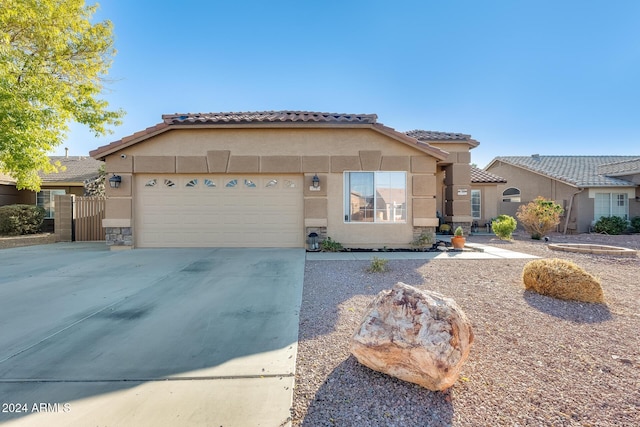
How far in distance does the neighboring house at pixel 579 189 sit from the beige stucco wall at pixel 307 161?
42.4 ft

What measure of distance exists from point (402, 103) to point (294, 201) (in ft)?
31.3

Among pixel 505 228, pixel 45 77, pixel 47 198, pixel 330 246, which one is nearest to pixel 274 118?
pixel 330 246

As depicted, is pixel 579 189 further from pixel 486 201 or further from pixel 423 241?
pixel 423 241

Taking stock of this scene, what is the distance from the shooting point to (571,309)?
407 cm

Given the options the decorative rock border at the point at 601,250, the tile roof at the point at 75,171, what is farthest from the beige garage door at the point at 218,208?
the tile roof at the point at 75,171

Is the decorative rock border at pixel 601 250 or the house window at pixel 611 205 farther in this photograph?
the house window at pixel 611 205

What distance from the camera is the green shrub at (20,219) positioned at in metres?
12.4

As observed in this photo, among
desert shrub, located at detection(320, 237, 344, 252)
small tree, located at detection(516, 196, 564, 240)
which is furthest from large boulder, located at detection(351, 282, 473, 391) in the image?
small tree, located at detection(516, 196, 564, 240)

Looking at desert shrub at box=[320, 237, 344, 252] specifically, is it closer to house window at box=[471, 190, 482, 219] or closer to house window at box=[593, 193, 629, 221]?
house window at box=[471, 190, 482, 219]

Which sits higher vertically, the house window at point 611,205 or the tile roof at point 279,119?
the tile roof at point 279,119

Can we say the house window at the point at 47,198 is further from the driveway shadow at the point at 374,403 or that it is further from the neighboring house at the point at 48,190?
the driveway shadow at the point at 374,403

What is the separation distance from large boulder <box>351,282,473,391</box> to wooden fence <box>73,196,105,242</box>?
13.0 meters

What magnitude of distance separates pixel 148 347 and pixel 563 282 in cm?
616

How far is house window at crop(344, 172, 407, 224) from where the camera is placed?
897 centimetres
